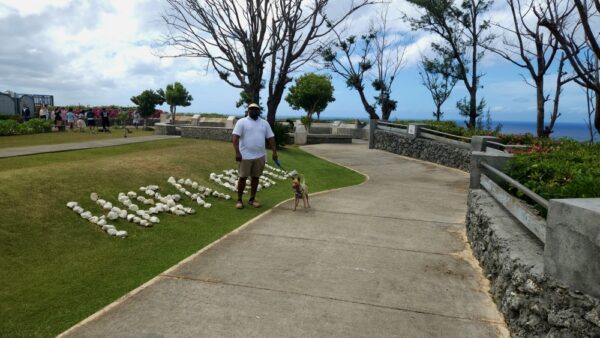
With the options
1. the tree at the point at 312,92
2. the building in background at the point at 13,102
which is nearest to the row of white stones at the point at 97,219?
the building in background at the point at 13,102

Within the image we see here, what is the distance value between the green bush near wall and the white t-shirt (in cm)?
1623

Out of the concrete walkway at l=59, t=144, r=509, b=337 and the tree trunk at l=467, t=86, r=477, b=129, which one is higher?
the tree trunk at l=467, t=86, r=477, b=129

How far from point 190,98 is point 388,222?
48884mm

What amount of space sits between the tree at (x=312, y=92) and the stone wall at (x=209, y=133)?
119 ft

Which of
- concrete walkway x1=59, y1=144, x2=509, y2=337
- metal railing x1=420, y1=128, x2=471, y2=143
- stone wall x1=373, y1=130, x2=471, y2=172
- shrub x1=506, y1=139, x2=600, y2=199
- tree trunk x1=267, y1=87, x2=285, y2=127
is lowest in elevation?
concrete walkway x1=59, y1=144, x2=509, y2=337

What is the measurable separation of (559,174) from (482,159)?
1650 millimetres

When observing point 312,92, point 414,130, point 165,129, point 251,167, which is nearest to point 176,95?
point 312,92

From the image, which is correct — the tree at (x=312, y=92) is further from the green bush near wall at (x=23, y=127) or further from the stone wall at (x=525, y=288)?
the stone wall at (x=525, y=288)

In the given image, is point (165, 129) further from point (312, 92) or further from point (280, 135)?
point (312, 92)

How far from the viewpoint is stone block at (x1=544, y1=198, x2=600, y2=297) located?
2.74 metres

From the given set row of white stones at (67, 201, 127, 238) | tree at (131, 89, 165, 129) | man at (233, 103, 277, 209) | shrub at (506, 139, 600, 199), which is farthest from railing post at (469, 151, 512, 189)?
tree at (131, 89, 165, 129)

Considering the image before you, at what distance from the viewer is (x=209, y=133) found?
2300cm

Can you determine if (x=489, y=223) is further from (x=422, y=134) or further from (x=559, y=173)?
(x=422, y=134)

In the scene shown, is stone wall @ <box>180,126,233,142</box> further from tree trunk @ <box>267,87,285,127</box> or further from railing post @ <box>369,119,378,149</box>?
railing post @ <box>369,119,378,149</box>
